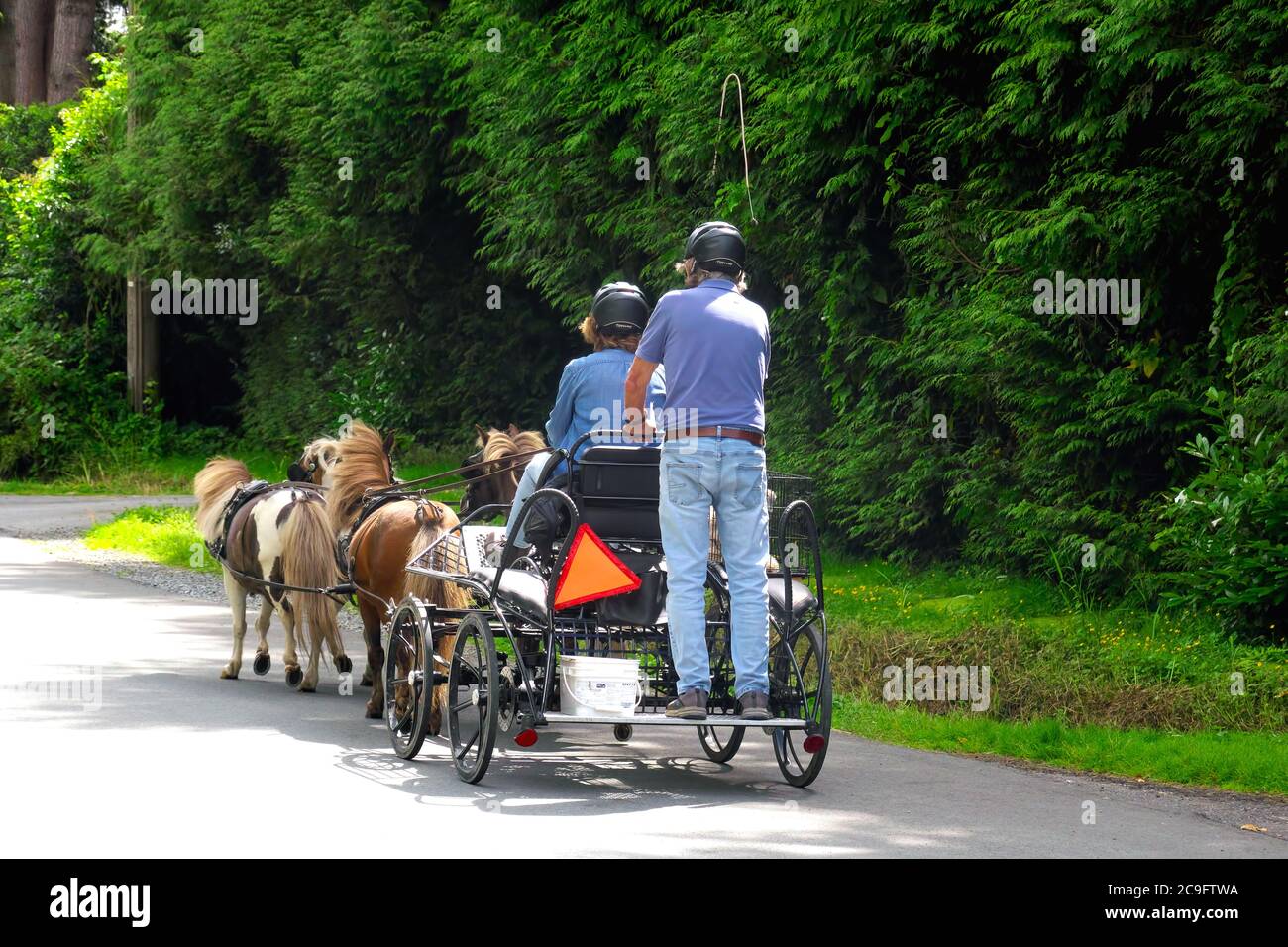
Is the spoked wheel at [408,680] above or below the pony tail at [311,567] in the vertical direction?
below

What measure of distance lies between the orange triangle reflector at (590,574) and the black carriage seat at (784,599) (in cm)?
76

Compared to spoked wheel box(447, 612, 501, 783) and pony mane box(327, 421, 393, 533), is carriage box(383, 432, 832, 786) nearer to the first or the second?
spoked wheel box(447, 612, 501, 783)

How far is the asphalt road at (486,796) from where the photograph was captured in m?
6.88

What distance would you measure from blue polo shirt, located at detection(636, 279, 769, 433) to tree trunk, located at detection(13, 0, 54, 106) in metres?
41.7

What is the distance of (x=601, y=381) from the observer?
29.3 ft

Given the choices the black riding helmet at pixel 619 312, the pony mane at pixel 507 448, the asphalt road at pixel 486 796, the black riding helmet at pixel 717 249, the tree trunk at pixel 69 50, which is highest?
the tree trunk at pixel 69 50

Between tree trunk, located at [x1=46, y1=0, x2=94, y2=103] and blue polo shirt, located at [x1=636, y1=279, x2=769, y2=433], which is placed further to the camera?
tree trunk, located at [x1=46, y1=0, x2=94, y2=103]

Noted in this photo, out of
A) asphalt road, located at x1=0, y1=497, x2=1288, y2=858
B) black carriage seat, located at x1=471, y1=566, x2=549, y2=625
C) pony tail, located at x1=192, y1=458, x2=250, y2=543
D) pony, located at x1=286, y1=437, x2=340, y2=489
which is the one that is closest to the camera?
asphalt road, located at x1=0, y1=497, x2=1288, y2=858

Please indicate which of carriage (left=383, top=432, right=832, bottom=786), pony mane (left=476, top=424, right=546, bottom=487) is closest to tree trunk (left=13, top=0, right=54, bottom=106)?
pony mane (left=476, top=424, right=546, bottom=487)

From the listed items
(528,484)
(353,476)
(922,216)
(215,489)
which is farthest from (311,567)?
(922,216)

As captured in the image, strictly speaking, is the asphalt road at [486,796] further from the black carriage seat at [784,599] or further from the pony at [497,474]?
the pony at [497,474]

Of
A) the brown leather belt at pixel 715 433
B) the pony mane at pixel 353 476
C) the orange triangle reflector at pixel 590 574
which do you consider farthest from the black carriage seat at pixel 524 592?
the pony mane at pixel 353 476

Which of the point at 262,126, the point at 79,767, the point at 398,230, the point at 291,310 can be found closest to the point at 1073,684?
the point at 79,767

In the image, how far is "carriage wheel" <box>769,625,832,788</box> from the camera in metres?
7.98
